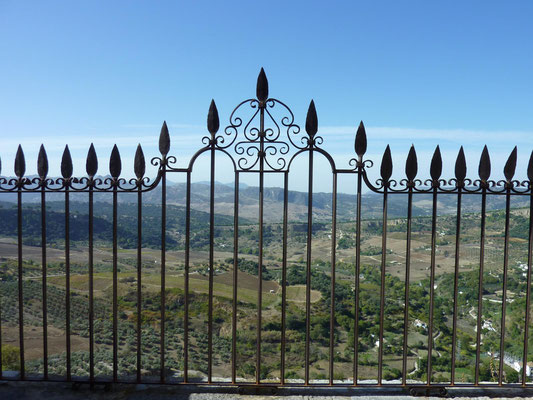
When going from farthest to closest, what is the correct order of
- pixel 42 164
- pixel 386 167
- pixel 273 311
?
1. pixel 273 311
2. pixel 42 164
3. pixel 386 167

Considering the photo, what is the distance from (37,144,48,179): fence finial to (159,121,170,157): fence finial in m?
1.26

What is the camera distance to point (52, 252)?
4931cm

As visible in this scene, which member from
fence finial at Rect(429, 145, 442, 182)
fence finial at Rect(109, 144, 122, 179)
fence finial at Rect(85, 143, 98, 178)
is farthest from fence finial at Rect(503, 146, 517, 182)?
fence finial at Rect(85, 143, 98, 178)

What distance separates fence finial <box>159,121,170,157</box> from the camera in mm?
4297

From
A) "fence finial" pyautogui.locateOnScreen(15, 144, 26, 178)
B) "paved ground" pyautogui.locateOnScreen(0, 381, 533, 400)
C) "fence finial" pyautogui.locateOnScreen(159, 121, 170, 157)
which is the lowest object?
"paved ground" pyautogui.locateOnScreen(0, 381, 533, 400)

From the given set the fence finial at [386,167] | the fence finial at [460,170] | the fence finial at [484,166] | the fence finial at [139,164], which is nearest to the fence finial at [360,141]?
the fence finial at [386,167]

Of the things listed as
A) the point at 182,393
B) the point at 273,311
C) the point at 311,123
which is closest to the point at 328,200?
the point at 273,311

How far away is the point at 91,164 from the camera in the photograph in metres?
4.29

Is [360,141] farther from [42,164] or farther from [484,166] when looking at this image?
[42,164]

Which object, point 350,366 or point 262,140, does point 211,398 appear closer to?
point 262,140

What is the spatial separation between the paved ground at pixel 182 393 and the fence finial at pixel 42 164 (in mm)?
2342

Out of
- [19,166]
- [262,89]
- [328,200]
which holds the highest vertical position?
[262,89]

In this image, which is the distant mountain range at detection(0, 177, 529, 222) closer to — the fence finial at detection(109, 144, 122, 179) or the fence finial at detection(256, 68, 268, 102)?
the fence finial at detection(109, 144, 122, 179)

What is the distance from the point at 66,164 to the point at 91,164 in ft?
0.95
